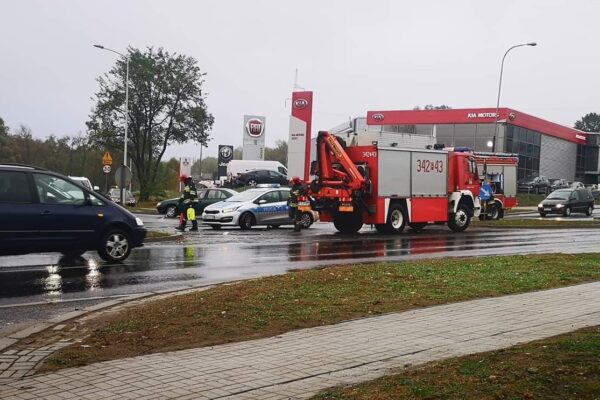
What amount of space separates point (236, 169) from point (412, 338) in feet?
168

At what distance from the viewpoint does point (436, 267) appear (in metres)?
12.4

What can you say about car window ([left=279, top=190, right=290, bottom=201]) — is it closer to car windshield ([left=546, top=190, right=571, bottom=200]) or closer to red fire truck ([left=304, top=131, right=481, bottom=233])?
red fire truck ([left=304, top=131, right=481, bottom=233])

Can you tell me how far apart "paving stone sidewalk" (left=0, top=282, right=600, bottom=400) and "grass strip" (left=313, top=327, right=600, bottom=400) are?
1.10 feet

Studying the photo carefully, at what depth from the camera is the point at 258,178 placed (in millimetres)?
55125

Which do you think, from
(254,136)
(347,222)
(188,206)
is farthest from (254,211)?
(254,136)

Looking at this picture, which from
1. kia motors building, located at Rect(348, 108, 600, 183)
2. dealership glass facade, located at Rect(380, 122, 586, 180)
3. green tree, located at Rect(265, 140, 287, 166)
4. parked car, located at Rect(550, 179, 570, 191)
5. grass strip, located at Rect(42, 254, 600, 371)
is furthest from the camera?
green tree, located at Rect(265, 140, 287, 166)

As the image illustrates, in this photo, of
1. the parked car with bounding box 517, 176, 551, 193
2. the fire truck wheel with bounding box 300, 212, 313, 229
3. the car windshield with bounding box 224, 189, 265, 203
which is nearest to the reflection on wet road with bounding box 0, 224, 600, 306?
the fire truck wheel with bounding box 300, 212, 313, 229

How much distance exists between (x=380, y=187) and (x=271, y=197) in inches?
168

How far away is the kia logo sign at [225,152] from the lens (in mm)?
60091

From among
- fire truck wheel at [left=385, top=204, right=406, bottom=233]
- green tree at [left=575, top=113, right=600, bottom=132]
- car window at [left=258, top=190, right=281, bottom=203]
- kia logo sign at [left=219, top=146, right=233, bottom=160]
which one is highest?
green tree at [left=575, top=113, right=600, bottom=132]

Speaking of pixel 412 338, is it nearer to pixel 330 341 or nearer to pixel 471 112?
pixel 330 341

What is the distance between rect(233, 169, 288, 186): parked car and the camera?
180 feet

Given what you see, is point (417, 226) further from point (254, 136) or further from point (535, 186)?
point (535, 186)

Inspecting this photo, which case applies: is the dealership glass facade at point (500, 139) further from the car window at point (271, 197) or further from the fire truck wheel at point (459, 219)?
the car window at point (271, 197)
